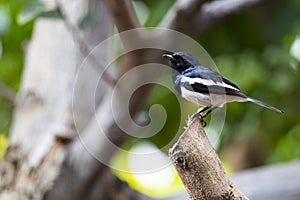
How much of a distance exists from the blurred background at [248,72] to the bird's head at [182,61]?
169 centimetres

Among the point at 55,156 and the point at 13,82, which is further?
the point at 13,82

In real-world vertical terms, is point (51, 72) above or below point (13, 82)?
above

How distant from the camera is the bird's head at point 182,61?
151 cm

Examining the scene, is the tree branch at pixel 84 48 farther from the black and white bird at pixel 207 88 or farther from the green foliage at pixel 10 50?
the black and white bird at pixel 207 88

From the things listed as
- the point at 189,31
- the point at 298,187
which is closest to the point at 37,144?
the point at 189,31

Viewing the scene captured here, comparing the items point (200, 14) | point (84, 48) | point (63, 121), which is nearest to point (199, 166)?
point (200, 14)

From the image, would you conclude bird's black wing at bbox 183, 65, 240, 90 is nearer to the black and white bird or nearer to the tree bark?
the black and white bird

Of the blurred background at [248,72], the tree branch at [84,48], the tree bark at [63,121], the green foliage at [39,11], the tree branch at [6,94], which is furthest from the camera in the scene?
the blurred background at [248,72]

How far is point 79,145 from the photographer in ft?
9.20

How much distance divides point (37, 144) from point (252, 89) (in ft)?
3.67

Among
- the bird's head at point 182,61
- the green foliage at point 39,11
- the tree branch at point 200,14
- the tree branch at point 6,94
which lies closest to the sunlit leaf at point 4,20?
the tree branch at point 6,94

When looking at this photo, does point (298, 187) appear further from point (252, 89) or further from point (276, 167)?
point (252, 89)

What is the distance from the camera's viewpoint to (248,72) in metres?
3.25

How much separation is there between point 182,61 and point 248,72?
1.77m
